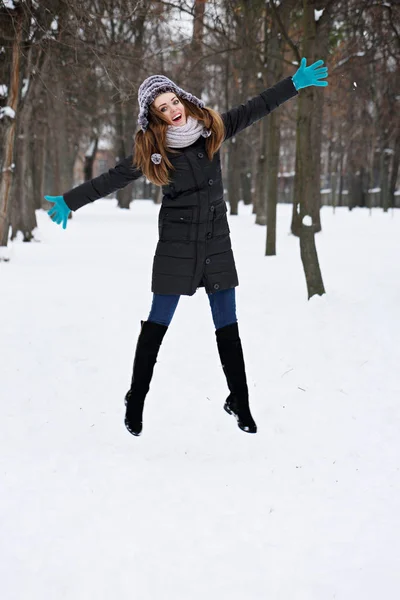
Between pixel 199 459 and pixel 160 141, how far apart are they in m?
1.88

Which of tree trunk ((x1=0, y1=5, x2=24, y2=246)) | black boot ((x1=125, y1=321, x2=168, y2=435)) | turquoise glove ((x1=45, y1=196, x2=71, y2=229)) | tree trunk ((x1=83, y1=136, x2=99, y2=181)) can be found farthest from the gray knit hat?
tree trunk ((x1=83, y1=136, x2=99, y2=181))

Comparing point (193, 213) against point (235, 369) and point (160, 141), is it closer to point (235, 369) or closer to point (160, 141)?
point (160, 141)

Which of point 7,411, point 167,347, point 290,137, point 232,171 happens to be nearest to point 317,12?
point 167,347

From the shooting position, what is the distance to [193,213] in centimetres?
335

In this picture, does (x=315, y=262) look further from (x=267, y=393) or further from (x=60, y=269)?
(x=60, y=269)

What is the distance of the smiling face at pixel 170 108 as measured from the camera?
3.29m

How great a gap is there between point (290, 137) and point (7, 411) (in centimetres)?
3234

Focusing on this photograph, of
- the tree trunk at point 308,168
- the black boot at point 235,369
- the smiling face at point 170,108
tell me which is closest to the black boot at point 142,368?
the black boot at point 235,369

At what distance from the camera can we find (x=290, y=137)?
33875 millimetres

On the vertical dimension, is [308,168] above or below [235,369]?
above

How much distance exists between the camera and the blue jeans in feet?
11.4

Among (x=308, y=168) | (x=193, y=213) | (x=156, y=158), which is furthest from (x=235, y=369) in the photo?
(x=308, y=168)

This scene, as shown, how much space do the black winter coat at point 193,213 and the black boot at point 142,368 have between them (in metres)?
0.25

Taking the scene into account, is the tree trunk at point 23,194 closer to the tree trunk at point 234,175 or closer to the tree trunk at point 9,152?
the tree trunk at point 9,152
